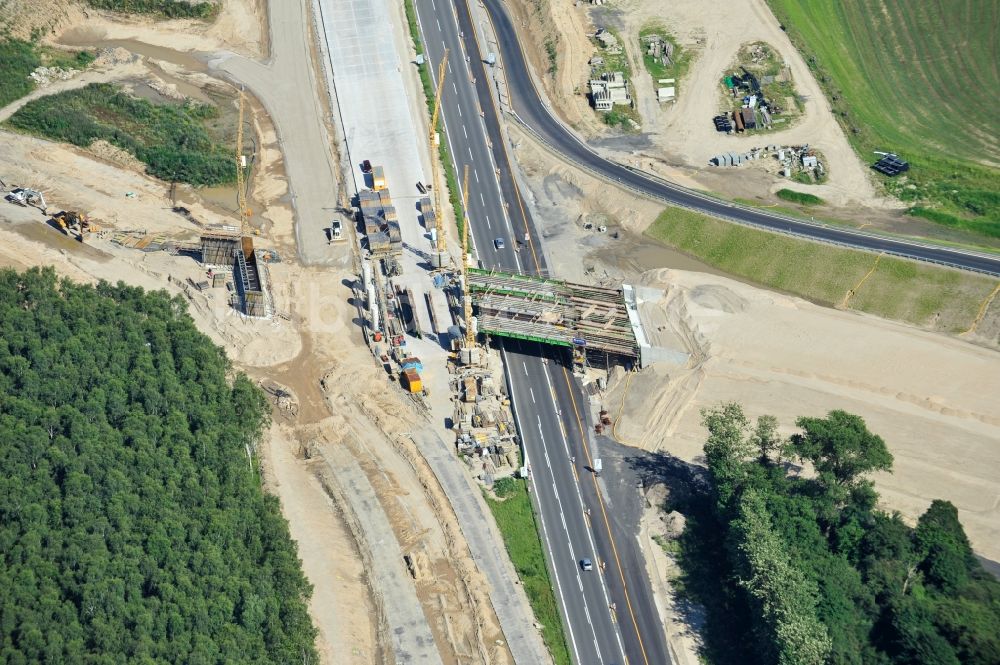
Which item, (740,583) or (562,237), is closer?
(740,583)

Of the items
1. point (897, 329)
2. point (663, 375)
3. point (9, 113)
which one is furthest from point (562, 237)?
point (9, 113)

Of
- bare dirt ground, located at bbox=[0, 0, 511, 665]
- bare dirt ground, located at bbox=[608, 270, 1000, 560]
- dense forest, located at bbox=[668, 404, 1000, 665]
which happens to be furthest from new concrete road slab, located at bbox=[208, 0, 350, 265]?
dense forest, located at bbox=[668, 404, 1000, 665]

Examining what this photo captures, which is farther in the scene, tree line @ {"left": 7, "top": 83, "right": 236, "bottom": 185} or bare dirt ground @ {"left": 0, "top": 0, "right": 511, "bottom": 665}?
tree line @ {"left": 7, "top": 83, "right": 236, "bottom": 185}

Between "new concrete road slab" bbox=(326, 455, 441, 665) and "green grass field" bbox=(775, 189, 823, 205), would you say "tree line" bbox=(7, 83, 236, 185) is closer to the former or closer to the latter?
"new concrete road slab" bbox=(326, 455, 441, 665)

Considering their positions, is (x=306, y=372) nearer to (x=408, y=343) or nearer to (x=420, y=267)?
(x=408, y=343)

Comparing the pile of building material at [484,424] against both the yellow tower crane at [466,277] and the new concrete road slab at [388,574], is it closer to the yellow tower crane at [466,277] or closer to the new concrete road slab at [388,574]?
the yellow tower crane at [466,277]

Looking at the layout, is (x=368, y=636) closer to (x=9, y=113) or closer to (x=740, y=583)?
(x=740, y=583)
